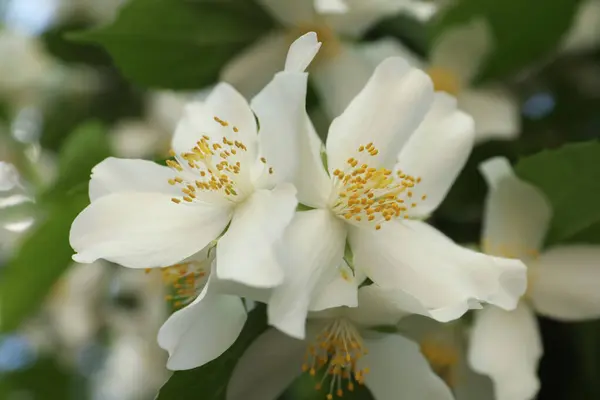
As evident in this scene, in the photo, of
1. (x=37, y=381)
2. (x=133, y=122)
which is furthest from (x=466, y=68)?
(x=37, y=381)

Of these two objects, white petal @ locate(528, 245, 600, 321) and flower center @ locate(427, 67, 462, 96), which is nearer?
white petal @ locate(528, 245, 600, 321)

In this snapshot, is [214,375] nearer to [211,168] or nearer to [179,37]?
[211,168]

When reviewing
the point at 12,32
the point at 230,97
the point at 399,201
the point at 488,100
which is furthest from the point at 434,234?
the point at 12,32

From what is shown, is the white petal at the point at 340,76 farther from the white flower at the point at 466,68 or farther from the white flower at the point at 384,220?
the white flower at the point at 384,220

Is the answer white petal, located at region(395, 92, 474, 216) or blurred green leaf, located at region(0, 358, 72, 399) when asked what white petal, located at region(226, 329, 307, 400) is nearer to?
white petal, located at region(395, 92, 474, 216)

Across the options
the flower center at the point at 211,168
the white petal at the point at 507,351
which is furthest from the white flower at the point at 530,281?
→ the flower center at the point at 211,168

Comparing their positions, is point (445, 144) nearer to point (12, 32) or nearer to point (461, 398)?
point (461, 398)

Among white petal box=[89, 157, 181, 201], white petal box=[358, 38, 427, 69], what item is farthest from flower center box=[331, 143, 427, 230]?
white petal box=[358, 38, 427, 69]
